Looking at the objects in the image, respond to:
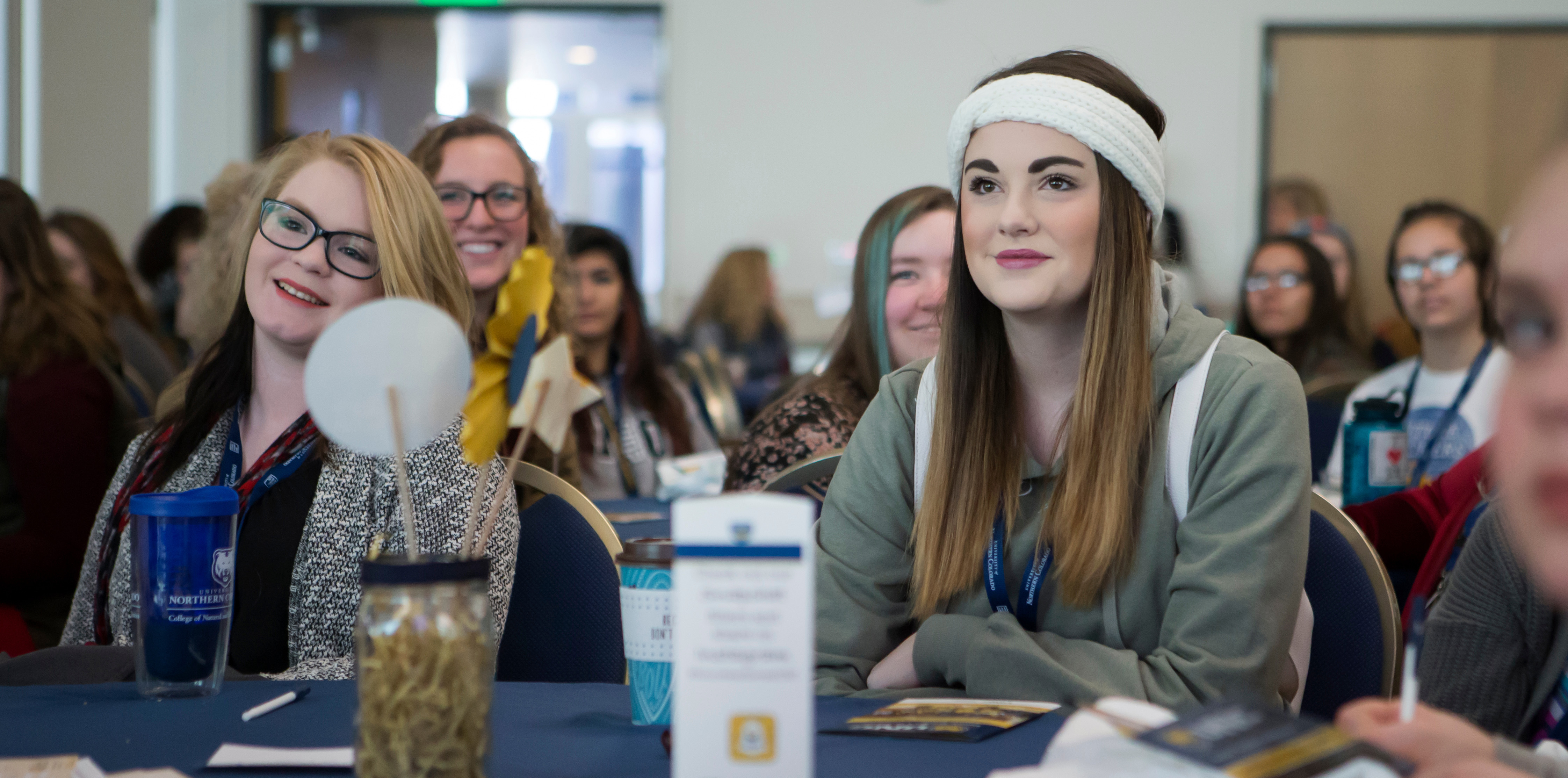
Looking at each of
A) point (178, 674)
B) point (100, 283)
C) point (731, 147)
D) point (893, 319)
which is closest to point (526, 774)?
point (178, 674)

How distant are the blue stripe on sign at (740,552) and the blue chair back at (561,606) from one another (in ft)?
2.68

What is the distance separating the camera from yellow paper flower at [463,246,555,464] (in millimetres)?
880

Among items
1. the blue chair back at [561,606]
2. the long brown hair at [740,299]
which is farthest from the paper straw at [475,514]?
the long brown hair at [740,299]

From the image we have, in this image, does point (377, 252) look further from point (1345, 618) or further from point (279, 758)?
point (1345, 618)

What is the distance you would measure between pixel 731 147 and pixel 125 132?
3455mm

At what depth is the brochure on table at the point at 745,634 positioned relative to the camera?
798 mm

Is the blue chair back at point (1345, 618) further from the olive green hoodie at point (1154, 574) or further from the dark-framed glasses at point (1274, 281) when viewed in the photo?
the dark-framed glasses at point (1274, 281)

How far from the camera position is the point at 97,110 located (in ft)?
23.2

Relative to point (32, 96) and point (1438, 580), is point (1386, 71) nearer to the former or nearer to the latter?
point (1438, 580)

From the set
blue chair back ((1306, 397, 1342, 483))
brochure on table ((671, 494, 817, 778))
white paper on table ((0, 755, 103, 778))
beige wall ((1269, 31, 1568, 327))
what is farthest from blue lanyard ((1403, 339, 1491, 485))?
beige wall ((1269, 31, 1568, 327))

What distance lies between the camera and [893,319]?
2.64 meters

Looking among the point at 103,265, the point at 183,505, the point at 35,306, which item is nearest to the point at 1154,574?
the point at 183,505

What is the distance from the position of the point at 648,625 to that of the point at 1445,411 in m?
2.92

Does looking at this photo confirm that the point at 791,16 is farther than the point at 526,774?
Yes
